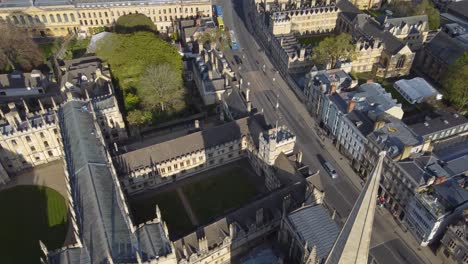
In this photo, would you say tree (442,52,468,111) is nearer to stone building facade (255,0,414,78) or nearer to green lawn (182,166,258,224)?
stone building facade (255,0,414,78)

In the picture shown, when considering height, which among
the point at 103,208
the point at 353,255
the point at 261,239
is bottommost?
the point at 261,239

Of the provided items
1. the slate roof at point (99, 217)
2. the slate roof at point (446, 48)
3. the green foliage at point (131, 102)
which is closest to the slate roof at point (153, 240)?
the slate roof at point (99, 217)

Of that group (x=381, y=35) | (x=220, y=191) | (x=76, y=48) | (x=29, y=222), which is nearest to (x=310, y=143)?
(x=220, y=191)

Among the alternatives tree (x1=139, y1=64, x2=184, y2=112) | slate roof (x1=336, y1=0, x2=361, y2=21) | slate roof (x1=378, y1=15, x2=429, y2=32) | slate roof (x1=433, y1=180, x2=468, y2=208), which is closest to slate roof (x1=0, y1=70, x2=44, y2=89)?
tree (x1=139, y1=64, x2=184, y2=112)

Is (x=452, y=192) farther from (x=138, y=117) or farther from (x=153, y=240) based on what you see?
(x=138, y=117)

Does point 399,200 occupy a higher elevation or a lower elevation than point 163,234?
lower

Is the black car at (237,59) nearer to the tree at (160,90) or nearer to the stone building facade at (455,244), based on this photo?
the tree at (160,90)

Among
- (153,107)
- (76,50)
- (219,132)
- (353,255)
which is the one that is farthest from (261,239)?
(76,50)

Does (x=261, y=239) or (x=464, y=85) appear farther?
(x=464, y=85)

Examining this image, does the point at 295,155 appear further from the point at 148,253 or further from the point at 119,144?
the point at 119,144
